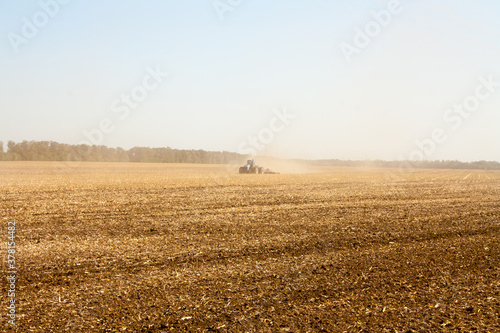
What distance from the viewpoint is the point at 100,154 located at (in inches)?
4033

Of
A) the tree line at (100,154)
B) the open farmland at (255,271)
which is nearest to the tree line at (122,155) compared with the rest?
the tree line at (100,154)

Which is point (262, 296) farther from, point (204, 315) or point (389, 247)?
point (389, 247)

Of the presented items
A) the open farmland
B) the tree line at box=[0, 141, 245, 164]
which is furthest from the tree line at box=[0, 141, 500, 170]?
the open farmland

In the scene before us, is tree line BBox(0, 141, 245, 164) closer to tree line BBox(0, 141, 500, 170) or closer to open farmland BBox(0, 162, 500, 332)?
tree line BBox(0, 141, 500, 170)

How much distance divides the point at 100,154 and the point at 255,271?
103 meters

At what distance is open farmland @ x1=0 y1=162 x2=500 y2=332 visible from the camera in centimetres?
544

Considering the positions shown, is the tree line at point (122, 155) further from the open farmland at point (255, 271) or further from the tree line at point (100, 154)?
the open farmland at point (255, 271)

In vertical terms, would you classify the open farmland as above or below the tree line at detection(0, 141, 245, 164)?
below

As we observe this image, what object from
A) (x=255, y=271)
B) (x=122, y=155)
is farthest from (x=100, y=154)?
(x=255, y=271)

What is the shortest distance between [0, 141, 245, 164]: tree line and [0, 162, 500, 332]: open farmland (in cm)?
8566

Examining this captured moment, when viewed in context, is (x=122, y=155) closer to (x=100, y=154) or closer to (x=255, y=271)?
(x=100, y=154)

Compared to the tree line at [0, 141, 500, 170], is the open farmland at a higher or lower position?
lower

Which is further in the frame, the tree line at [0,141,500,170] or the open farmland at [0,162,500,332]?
the tree line at [0,141,500,170]

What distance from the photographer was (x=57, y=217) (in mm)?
13906
